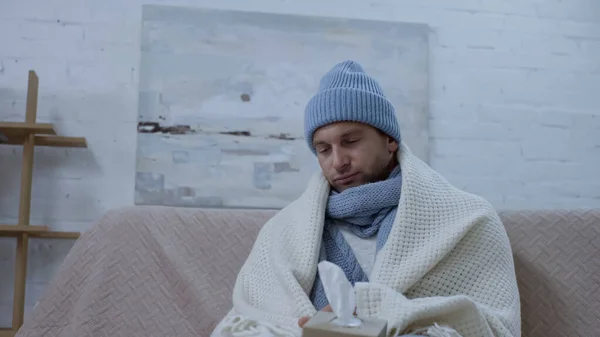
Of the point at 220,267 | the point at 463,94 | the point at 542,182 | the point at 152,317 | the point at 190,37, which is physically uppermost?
the point at 190,37

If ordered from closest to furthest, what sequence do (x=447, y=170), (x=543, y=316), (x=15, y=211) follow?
1. (x=543, y=316)
2. (x=15, y=211)
3. (x=447, y=170)

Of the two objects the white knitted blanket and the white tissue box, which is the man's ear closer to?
the white knitted blanket

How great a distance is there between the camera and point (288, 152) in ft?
6.60

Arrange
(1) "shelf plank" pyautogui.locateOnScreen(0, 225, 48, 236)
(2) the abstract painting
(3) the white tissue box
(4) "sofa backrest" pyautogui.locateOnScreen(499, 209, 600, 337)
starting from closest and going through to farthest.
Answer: (3) the white tissue box → (4) "sofa backrest" pyautogui.locateOnScreen(499, 209, 600, 337) → (1) "shelf plank" pyautogui.locateOnScreen(0, 225, 48, 236) → (2) the abstract painting

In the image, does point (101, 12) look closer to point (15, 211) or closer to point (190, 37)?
point (190, 37)

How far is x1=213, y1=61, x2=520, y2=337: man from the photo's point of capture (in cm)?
89

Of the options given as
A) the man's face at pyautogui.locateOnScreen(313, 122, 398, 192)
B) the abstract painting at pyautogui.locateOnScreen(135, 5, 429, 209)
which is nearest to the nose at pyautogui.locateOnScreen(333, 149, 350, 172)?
the man's face at pyautogui.locateOnScreen(313, 122, 398, 192)

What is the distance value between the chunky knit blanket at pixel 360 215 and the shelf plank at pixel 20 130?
108 centimetres

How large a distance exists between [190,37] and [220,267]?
1017mm

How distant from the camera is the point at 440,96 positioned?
2.12 m

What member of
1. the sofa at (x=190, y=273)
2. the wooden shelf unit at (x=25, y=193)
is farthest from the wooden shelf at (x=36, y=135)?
the sofa at (x=190, y=273)

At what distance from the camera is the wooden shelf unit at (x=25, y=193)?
5.69 feet

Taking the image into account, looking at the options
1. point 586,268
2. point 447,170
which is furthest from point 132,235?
point 447,170

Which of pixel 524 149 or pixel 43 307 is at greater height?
pixel 524 149
